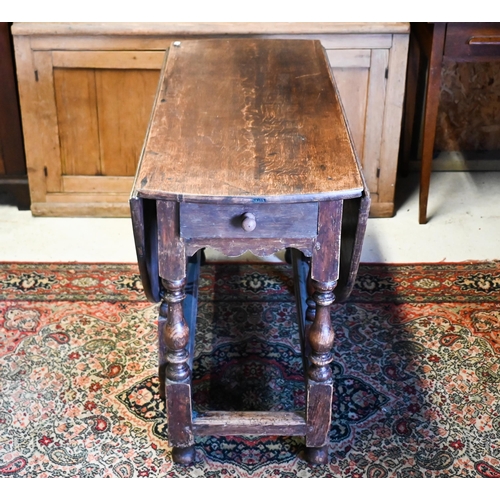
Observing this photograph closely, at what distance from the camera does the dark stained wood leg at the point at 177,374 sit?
1.92m

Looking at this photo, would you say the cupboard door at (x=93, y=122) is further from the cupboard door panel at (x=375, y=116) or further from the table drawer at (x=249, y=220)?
the table drawer at (x=249, y=220)

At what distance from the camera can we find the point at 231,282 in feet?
9.60

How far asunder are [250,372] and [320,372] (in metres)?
0.47

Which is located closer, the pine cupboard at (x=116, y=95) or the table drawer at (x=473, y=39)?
the table drawer at (x=473, y=39)

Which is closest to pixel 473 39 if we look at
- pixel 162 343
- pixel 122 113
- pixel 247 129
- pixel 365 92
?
pixel 365 92

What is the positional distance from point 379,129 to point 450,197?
55 centimetres

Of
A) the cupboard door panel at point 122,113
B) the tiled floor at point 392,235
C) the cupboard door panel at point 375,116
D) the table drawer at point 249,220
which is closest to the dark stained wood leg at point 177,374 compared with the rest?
the table drawer at point 249,220

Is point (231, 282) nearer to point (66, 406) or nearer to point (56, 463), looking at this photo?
point (66, 406)

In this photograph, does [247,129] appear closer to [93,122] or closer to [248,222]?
[248,222]

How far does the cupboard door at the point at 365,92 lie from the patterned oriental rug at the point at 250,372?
0.57 m

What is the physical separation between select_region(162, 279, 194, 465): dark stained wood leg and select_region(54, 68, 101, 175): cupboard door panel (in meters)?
1.47

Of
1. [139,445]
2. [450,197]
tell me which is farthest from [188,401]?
[450,197]

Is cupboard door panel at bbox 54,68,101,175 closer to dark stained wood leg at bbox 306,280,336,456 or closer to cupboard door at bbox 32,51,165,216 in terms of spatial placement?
cupboard door at bbox 32,51,165,216

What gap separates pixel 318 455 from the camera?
2.10 meters
